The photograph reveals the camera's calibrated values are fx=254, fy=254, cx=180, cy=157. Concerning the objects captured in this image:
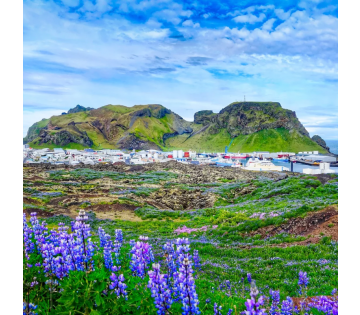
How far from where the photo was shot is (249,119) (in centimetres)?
11988

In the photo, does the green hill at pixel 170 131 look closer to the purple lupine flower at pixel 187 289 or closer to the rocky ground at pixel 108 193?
the rocky ground at pixel 108 193

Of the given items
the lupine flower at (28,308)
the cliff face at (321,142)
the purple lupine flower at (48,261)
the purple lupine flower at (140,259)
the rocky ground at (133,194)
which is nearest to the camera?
the lupine flower at (28,308)

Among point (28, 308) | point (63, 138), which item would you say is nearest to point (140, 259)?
point (28, 308)

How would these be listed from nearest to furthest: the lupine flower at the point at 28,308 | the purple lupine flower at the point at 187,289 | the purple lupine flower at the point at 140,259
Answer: the purple lupine flower at the point at 187,289, the lupine flower at the point at 28,308, the purple lupine flower at the point at 140,259

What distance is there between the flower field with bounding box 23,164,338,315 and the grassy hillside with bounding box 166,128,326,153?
2139 inches

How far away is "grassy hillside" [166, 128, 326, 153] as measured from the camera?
79.8m

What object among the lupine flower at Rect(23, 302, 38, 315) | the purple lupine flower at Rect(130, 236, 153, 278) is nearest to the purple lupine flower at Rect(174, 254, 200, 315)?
the purple lupine flower at Rect(130, 236, 153, 278)

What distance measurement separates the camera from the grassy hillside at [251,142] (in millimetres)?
79750

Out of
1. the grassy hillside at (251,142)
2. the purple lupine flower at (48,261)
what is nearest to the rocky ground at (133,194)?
the purple lupine flower at (48,261)

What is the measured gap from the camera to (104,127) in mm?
90500

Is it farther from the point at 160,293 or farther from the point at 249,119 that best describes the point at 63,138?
the point at 160,293

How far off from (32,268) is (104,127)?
9230 centimetres

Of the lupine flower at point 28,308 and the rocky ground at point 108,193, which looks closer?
the lupine flower at point 28,308

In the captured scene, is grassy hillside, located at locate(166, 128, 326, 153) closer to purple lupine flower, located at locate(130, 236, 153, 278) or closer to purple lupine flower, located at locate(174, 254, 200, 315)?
purple lupine flower, located at locate(130, 236, 153, 278)
